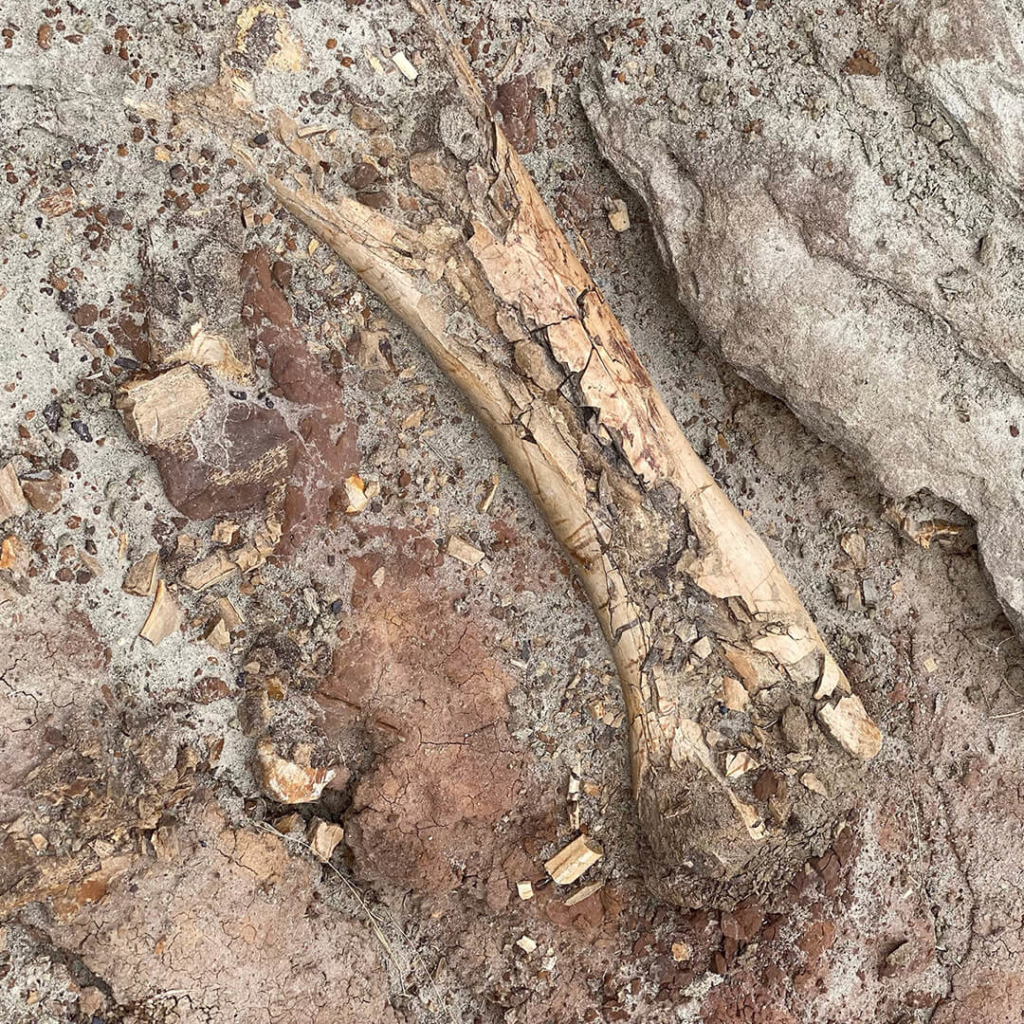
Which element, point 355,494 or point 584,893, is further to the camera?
point 584,893

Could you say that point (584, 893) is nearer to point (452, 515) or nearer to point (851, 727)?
point (851, 727)

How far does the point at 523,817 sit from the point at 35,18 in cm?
192

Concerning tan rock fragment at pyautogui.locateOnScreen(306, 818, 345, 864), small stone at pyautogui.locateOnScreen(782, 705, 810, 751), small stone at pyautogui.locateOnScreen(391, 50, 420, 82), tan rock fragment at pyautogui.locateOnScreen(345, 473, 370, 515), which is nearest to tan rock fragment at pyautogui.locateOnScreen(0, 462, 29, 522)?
tan rock fragment at pyautogui.locateOnScreen(345, 473, 370, 515)

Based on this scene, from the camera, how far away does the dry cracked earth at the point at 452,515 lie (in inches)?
78.5

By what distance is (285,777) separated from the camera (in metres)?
2.14

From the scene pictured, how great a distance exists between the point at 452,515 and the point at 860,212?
107 centimetres

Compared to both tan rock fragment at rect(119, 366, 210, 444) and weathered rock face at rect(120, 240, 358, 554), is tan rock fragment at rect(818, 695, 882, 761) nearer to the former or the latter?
weathered rock face at rect(120, 240, 358, 554)

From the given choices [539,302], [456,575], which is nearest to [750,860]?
[456,575]

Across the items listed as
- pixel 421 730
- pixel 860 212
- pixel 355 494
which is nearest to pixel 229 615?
pixel 355 494

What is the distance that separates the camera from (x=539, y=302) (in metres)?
2.06

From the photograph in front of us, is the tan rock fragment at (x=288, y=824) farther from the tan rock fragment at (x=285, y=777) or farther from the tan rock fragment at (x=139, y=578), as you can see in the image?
the tan rock fragment at (x=139, y=578)

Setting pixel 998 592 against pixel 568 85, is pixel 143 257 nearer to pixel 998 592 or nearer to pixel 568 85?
pixel 568 85

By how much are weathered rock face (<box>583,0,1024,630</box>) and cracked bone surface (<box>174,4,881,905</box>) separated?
0.91 feet

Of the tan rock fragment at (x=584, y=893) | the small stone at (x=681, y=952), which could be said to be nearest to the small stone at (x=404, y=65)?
the tan rock fragment at (x=584, y=893)
